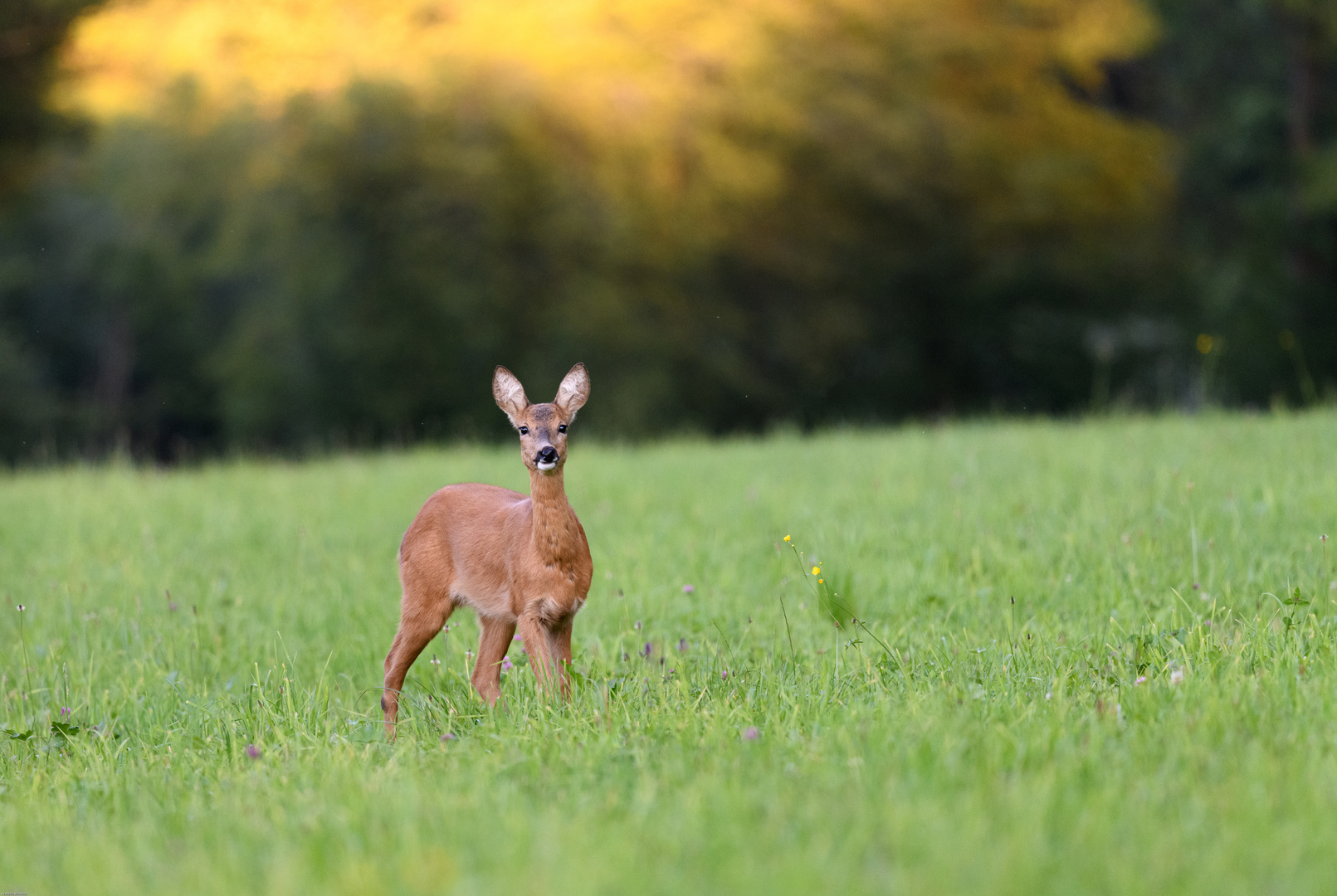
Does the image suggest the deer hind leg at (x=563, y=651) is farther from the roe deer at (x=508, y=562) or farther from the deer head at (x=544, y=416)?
the deer head at (x=544, y=416)

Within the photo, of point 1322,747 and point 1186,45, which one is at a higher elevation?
point 1186,45

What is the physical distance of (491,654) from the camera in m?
4.56

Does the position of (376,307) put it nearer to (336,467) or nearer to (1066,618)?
(336,467)

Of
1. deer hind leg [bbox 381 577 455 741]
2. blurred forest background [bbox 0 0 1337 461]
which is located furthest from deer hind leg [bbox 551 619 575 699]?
blurred forest background [bbox 0 0 1337 461]

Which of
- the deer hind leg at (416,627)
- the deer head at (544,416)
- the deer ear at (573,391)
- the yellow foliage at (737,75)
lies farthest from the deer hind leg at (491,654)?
the yellow foliage at (737,75)

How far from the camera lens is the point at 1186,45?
1866 centimetres

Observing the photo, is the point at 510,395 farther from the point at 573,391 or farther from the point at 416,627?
the point at 416,627

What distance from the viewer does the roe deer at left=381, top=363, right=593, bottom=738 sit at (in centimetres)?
402

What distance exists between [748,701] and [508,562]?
2.95 feet

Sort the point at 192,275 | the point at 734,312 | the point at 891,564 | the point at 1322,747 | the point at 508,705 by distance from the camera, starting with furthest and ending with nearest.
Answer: the point at 192,275
the point at 734,312
the point at 891,564
the point at 508,705
the point at 1322,747

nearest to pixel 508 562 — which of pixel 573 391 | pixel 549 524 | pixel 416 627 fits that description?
pixel 549 524

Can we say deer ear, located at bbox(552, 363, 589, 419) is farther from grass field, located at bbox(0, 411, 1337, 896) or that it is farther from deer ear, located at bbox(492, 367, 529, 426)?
grass field, located at bbox(0, 411, 1337, 896)

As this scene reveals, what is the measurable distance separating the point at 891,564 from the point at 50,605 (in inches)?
157

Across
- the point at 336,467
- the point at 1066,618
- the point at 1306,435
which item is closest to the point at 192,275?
the point at 336,467
